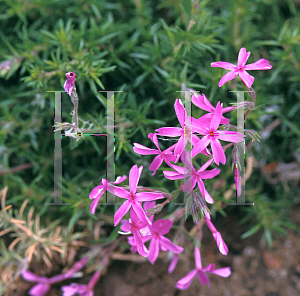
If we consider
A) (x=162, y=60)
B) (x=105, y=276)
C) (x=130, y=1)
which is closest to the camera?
(x=162, y=60)

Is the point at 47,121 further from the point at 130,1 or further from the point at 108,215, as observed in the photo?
the point at 130,1

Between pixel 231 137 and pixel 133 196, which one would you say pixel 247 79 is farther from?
pixel 133 196

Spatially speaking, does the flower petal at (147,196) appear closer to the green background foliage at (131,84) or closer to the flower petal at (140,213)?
the flower petal at (140,213)

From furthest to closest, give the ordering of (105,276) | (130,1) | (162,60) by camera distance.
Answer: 1. (130,1)
2. (105,276)
3. (162,60)

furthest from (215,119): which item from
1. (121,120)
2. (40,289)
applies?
Answer: (40,289)

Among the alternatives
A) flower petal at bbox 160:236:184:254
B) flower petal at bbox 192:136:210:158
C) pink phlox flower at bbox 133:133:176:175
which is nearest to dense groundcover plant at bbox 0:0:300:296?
flower petal at bbox 160:236:184:254

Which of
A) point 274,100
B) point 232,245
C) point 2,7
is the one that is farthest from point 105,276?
point 2,7
